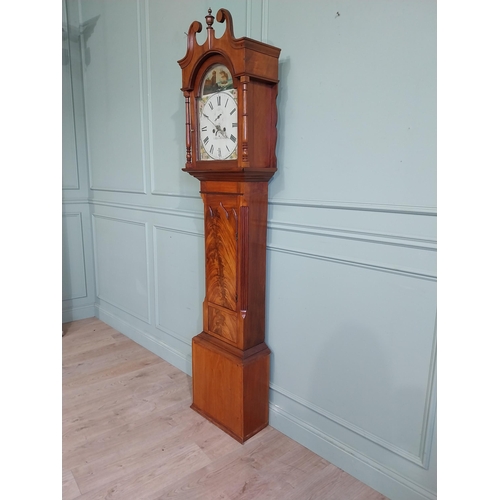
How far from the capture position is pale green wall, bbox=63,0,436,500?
51.2 inches

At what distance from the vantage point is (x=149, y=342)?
2.71 meters

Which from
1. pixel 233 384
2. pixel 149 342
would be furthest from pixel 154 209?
pixel 233 384

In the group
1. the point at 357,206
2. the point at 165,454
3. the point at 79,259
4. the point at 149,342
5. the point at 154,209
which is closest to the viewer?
the point at 357,206

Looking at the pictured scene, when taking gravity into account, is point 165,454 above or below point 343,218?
below

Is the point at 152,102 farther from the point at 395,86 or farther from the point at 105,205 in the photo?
the point at 395,86

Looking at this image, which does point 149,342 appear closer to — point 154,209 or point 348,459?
point 154,209

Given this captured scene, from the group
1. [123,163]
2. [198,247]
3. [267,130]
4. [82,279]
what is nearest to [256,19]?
[267,130]

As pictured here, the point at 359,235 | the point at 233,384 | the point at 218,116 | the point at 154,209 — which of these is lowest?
the point at 233,384

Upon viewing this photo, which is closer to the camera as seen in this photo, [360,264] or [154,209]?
[360,264]

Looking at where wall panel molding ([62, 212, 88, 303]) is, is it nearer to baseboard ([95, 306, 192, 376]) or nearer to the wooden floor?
baseboard ([95, 306, 192, 376])

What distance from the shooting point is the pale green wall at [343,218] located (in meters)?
1.30

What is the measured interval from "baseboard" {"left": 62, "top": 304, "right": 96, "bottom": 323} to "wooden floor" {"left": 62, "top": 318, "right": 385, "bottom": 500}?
955mm

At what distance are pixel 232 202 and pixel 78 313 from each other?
2.22 meters

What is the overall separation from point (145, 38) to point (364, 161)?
164cm
